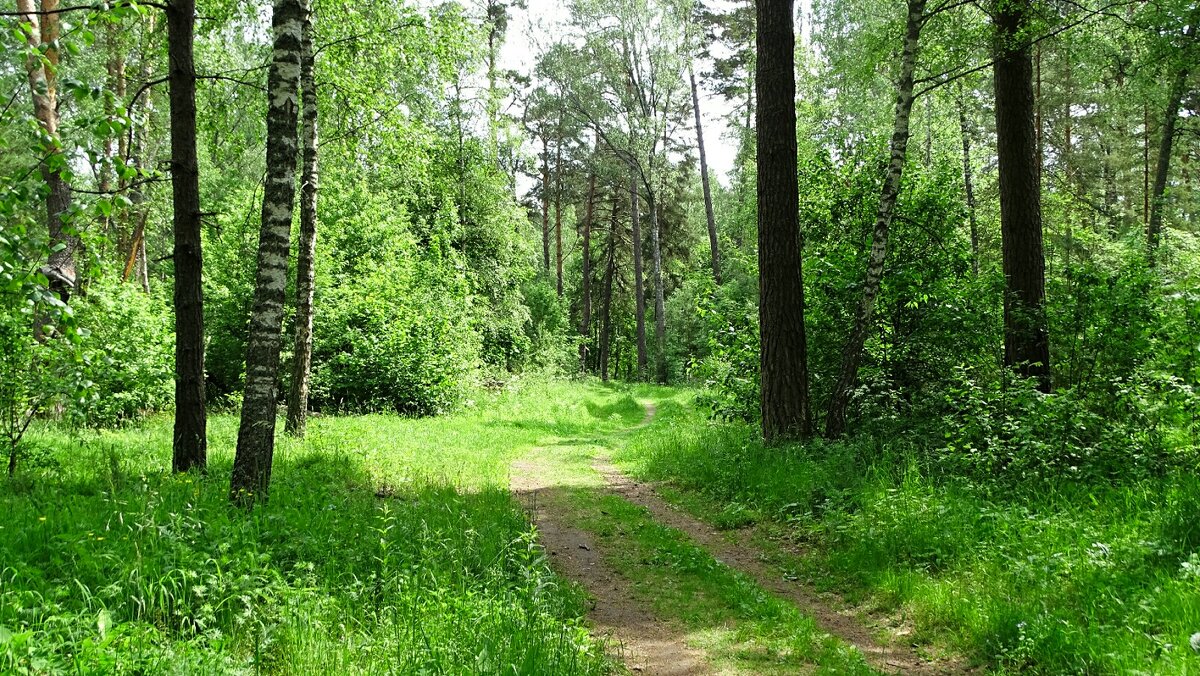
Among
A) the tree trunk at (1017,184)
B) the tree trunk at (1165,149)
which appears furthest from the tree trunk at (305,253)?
the tree trunk at (1165,149)

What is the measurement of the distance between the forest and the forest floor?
43mm

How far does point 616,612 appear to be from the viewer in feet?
17.0

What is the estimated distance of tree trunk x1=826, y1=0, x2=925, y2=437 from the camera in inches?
341

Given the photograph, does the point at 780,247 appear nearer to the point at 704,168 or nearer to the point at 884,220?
the point at 884,220

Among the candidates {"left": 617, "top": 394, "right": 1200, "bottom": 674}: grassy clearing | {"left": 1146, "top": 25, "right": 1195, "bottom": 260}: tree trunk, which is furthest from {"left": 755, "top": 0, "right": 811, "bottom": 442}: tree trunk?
{"left": 1146, "top": 25, "right": 1195, "bottom": 260}: tree trunk

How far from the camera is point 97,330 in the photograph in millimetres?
10625

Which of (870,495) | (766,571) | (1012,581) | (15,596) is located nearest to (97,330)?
(15,596)

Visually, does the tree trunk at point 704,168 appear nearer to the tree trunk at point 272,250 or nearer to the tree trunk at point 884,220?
the tree trunk at point 884,220

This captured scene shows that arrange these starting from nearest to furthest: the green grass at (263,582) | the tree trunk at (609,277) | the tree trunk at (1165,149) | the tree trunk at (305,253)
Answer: the green grass at (263,582), the tree trunk at (305,253), the tree trunk at (1165,149), the tree trunk at (609,277)

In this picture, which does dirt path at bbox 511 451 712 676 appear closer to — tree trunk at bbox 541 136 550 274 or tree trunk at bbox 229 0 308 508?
tree trunk at bbox 229 0 308 508

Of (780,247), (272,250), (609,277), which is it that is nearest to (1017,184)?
(780,247)

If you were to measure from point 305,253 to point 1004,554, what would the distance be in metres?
10.7

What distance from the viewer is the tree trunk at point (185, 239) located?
662 centimetres

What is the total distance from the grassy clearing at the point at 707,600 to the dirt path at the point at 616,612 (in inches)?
4.5
